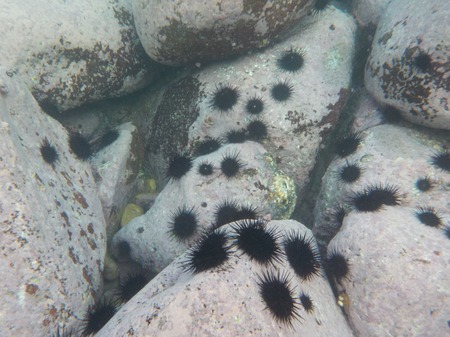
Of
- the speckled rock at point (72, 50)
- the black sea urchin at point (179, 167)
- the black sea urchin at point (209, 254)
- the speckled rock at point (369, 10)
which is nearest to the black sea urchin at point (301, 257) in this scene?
the black sea urchin at point (209, 254)

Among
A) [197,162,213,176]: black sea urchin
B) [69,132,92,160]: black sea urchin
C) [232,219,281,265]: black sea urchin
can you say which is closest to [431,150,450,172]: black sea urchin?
[232,219,281,265]: black sea urchin

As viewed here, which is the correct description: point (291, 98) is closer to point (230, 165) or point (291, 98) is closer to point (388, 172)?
point (230, 165)

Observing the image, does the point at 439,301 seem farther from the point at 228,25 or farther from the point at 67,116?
the point at 67,116

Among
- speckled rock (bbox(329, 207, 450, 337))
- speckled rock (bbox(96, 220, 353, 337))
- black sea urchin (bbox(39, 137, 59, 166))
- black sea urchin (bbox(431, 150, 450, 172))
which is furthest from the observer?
black sea urchin (bbox(431, 150, 450, 172))

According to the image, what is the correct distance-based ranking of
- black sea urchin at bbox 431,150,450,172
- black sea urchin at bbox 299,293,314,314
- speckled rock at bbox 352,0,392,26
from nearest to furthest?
black sea urchin at bbox 299,293,314,314 → black sea urchin at bbox 431,150,450,172 → speckled rock at bbox 352,0,392,26

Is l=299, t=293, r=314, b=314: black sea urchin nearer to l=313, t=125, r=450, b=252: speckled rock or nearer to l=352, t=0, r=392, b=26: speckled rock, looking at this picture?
l=313, t=125, r=450, b=252: speckled rock

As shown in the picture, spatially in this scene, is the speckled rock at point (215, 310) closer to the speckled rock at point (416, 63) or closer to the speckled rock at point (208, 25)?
the speckled rock at point (416, 63)
